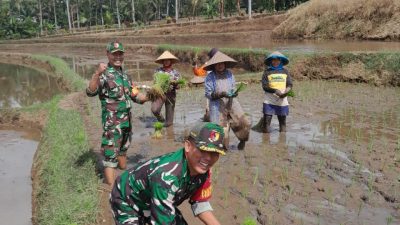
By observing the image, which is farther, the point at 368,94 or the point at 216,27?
the point at 216,27

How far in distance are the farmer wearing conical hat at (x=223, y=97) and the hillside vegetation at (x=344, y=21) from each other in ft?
52.2


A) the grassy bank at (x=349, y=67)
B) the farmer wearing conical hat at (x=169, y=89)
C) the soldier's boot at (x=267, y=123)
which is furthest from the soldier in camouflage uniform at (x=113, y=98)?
the grassy bank at (x=349, y=67)

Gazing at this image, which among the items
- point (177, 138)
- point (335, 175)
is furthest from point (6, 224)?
point (335, 175)

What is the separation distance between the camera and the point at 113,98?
15.2 feet

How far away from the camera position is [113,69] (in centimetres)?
462

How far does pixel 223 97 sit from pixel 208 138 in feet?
12.0

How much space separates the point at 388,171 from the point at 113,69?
11.3 ft

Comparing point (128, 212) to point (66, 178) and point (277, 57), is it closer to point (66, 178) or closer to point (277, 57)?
point (66, 178)

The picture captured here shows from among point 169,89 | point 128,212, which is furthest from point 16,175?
point 128,212

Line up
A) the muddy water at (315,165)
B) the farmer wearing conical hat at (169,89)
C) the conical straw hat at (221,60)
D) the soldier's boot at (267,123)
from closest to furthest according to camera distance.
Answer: the muddy water at (315,165) → the conical straw hat at (221,60) → the soldier's boot at (267,123) → the farmer wearing conical hat at (169,89)

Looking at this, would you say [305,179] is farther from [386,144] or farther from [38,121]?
[38,121]

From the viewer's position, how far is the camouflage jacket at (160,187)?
7.18ft

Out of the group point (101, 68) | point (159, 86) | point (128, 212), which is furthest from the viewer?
point (159, 86)

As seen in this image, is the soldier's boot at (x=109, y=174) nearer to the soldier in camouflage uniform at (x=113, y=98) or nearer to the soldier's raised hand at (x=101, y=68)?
the soldier in camouflage uniform at (x=113, y=98)
